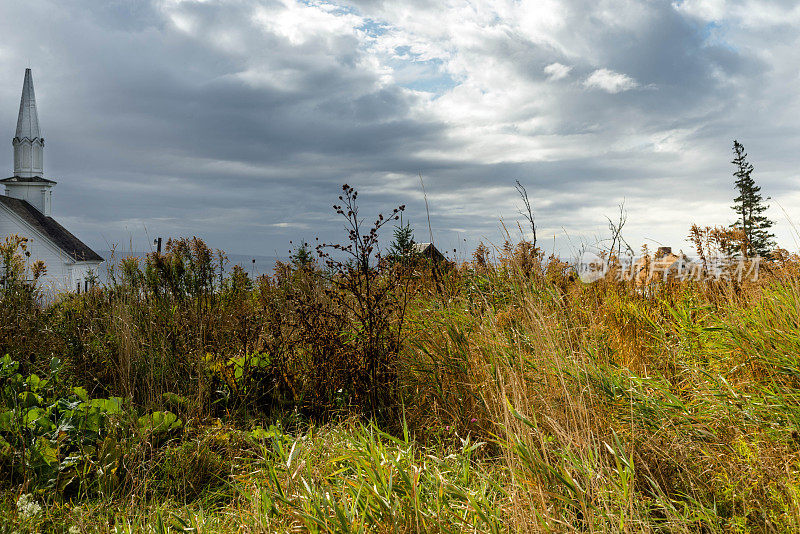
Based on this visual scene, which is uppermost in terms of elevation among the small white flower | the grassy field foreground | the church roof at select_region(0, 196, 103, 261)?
the church roof at select_region(0, 196, 103, 261)

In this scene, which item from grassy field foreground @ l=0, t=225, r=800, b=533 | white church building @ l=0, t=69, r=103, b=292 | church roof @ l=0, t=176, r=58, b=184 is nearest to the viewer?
grassy field foreground @ l=0, t=225, r=800, b=533

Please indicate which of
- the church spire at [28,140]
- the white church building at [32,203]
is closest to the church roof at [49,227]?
the white church building at [32,203]

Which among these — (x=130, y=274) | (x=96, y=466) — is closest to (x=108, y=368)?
(x=96, y=466)

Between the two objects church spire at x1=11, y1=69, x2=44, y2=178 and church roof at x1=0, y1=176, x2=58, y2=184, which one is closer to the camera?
church spire at x1=11, y1=69, x2=44, y2=178

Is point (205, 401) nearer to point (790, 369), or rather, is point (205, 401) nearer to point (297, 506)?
point (297, 506)

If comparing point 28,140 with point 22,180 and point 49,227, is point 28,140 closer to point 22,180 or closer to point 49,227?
point 22,180

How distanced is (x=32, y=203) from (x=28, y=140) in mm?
4924

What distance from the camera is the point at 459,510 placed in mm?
2416

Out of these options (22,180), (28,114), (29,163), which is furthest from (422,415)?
(22,180)

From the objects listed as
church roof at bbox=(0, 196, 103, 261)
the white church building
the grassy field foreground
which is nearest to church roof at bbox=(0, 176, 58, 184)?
the white church building

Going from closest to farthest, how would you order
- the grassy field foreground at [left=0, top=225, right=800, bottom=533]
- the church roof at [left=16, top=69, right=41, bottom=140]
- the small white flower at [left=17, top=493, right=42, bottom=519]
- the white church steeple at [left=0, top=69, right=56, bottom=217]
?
the grassy field foreground at [left=0, top=225, right=800, bottom=533] → the small white flower at [left=17, top=493, right=42, bottom=519] → the church roof at [left=16, top=69, right=41, bottom=140] → the white church steeple at [left=0, top=69, right=56, bottom=217]

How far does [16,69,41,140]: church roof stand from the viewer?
34.7 m

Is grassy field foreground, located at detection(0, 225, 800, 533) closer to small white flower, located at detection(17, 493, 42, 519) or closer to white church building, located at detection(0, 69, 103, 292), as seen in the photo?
small white flower, located at detection(17, 493, 42, 519)

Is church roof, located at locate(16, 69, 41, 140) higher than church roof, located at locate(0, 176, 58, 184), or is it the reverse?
Answer: church roof, located at locate(16, 69, 41, 140)
